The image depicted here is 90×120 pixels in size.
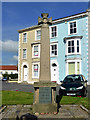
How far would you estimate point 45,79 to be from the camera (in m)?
6.54

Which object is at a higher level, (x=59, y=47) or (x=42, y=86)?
(x=59, y=47)

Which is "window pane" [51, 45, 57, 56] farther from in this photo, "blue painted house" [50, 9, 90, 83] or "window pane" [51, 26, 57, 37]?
"window pane" [51, 26, 57, 37]

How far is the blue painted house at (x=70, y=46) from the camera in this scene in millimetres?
22562

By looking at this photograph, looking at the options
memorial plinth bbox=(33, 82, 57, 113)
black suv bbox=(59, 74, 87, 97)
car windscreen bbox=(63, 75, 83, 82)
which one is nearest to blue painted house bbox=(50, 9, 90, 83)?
car windscreen bbox=(63, 75, 83, 82)

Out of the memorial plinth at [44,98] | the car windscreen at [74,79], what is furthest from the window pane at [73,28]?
the memorial plinth at [44,98]

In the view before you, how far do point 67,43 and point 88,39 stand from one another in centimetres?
336

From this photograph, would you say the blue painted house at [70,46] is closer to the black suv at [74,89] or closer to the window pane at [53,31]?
the window pane at [53,31]

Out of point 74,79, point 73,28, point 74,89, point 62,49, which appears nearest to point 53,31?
point 73,28

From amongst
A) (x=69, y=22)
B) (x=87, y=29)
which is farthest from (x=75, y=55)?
(x=69, y=22)

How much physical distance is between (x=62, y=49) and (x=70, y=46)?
5.27 ft

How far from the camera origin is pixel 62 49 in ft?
81.4

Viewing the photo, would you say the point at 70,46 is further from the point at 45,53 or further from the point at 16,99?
the point at 45,53

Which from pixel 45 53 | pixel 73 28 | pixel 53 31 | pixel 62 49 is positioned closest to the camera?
pixel 45 53

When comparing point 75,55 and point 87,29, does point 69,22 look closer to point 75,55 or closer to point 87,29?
point 87,29
